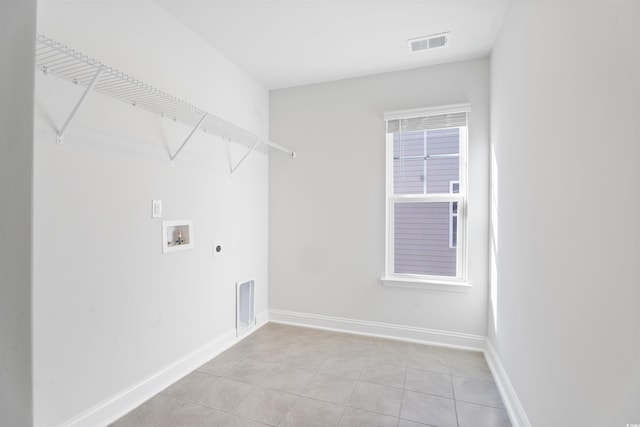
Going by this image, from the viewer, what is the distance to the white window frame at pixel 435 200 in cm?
278

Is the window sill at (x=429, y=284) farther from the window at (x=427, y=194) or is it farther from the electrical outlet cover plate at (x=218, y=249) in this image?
the electrical outlet cover plate at (x=218, y=249)

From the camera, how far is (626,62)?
82 cm

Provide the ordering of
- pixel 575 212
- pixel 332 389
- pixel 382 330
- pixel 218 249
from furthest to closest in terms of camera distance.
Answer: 1. pixel 382 330
2. pixel 218 249
3. pixel 332 389
4. pixel 575 212

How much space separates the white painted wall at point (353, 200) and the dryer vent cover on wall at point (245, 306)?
0.33 metres

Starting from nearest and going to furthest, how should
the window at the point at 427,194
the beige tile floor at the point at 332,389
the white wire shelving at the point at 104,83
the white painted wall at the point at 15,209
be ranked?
the white painted wall at the point at 15,209
the white wire shelving at the point at 104,83
the beige tile floor at the point at 332,389
the window at the point at 427,194

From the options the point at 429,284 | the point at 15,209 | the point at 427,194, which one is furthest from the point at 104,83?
the point at 429,284

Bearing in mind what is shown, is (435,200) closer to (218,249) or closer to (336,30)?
(336,30)

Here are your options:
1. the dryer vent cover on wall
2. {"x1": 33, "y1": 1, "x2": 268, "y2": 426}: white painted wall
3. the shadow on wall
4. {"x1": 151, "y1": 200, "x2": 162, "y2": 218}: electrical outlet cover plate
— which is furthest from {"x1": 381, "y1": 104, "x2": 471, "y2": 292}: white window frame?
{"x1": 151, "y1": 200, "x2": 162, "y2": 218}: electrical outlet cover plate

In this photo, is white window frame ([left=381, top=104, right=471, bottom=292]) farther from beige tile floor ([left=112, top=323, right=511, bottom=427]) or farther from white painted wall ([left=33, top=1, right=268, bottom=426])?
white painted wall ([left=33, top=1, right=268, bottom=426])

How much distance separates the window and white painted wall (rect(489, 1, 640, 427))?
0.90 m

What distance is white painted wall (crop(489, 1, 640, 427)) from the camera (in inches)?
32.5

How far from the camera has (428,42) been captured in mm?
2498

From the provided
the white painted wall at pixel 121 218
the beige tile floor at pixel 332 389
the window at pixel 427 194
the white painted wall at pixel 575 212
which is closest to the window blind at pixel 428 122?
the window at pixel 427 194

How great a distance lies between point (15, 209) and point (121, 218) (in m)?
1.86
